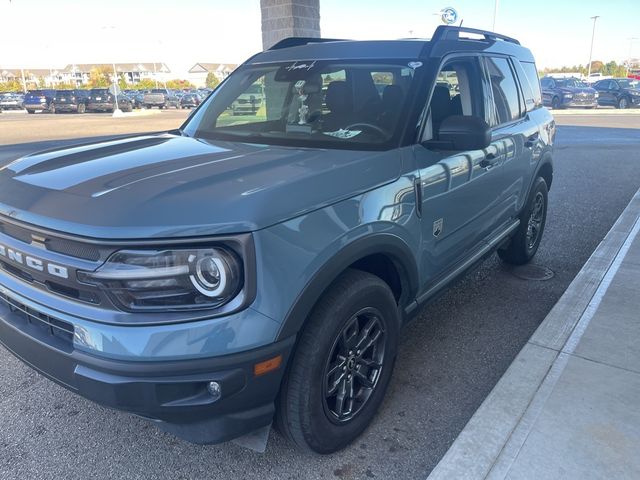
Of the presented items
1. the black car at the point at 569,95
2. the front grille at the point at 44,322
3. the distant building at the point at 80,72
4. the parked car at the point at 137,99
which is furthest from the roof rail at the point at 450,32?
the distant building at the point at 80,72

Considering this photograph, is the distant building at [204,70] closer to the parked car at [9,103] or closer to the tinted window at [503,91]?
the parked car at [9,103]

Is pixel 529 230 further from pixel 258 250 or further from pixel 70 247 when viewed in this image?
pixel 70 247

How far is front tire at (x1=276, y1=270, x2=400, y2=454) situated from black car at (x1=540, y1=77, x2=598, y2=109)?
30.8 meters

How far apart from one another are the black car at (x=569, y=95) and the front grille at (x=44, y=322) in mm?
31730

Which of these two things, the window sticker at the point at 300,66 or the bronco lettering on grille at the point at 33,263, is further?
the window sticker at the point at 300,66

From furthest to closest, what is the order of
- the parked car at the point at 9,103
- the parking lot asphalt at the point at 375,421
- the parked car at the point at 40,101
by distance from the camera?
the parked car at the point at 9,103
the parked car at the point at 40,101
the parking lot asphalt at the point at 375,421

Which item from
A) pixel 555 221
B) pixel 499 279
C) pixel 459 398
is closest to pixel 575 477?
pixel 459 398

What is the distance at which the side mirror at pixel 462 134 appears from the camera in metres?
2.86

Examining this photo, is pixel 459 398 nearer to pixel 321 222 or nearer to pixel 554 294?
pixel 321 222

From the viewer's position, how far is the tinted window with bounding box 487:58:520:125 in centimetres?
401

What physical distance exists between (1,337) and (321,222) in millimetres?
1566

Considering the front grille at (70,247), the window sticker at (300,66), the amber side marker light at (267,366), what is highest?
the window sticker at (300,66)

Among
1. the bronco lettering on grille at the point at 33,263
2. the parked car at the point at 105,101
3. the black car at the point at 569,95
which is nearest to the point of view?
the bronco lettering on grille at the point at 33,263

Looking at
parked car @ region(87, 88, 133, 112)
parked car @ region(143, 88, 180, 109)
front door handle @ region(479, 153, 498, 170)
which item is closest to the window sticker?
front door handle @ region(479, 153, 498, 170)
